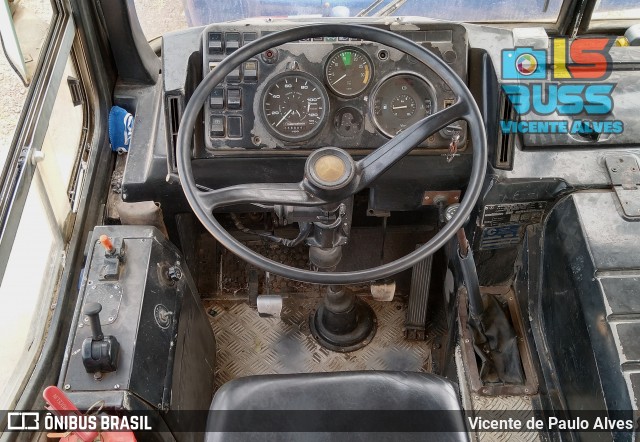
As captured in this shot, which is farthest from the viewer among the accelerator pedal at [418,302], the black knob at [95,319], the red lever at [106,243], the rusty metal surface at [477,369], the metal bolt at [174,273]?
the accelerator pedal at [418,302]

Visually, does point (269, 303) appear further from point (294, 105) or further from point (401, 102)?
point (401, 102)

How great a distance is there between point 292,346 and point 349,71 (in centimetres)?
116

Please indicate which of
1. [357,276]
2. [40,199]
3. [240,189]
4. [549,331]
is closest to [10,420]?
[40,199]

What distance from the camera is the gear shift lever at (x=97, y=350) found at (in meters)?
1.43

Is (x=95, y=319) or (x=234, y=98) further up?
(x=234, y=98)

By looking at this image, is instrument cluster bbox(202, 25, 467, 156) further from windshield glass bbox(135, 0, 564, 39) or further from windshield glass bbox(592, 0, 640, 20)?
windshield glass bbox(592, 0, 640, 20)

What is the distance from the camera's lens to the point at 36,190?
164cm

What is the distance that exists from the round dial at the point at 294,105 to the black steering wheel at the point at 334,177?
25 centimetres

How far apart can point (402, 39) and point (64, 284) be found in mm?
1157

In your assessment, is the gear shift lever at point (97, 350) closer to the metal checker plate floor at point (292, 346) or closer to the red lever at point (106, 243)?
the red lever at point (106, 243)

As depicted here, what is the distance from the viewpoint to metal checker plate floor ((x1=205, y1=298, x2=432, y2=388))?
7.75ft

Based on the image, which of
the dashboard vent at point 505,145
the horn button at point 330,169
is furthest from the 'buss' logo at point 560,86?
the horn button at point 330,169

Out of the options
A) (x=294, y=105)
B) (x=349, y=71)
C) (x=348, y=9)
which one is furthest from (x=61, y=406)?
(x=348, y=9)

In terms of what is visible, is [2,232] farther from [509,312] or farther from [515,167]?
[509,312]
